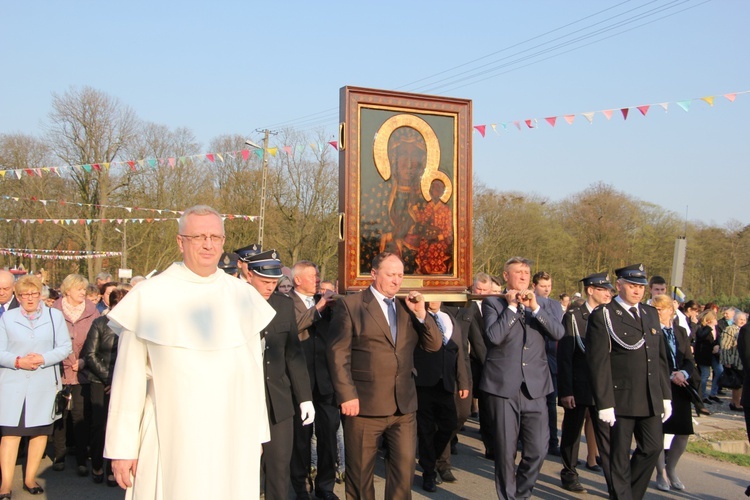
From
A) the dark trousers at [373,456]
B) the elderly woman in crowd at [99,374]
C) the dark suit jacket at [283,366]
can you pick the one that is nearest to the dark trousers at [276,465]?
the dark suit jacket at [283,366]

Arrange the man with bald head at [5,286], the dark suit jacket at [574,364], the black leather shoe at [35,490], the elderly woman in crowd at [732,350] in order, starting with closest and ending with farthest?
the black leather shoe at [35,490] → the dark suit jacket at [574,364] → the man with bald head at [5,286] → the elderly woman in crowd at [732,350]

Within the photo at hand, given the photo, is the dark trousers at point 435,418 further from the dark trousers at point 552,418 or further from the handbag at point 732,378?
the handbag at point 732,378

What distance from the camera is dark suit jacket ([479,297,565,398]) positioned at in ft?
20.8

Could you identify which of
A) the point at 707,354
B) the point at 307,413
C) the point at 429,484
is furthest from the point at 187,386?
the point at 707,354

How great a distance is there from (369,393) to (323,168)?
36.6 metres

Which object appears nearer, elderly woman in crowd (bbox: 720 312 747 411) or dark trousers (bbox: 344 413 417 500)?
dark trousers (bbox: 344 413 417 500)

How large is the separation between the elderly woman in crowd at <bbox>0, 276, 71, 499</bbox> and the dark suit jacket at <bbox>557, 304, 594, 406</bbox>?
515 centimetres

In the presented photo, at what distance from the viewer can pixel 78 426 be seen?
8.30 metres

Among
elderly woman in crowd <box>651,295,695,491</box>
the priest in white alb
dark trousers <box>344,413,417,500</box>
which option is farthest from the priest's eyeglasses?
elderly woman in crowd <box>651,295,695,491</box>

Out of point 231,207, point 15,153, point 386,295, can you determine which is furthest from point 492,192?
point 386,295

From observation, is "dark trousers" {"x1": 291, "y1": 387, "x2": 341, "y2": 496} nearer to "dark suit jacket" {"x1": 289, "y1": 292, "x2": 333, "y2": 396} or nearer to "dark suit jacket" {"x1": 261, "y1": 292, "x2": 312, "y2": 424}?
"dark suit jacket" {"x1": 289, "y1": 292, "x2": 333, "y2": 396}

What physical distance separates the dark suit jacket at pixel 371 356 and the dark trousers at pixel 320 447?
3.80 feet

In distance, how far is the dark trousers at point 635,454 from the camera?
6332 millimetres

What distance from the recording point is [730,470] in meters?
8.63
